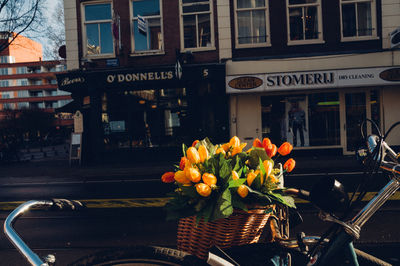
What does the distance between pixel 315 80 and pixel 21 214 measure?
12.4 m

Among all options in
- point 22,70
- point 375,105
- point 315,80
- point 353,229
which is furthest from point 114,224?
point 22,70

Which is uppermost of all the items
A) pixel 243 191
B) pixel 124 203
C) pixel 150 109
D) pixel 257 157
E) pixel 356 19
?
pixel 356 19

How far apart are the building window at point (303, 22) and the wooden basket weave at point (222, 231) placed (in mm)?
12668

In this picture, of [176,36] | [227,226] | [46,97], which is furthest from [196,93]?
[46,97]

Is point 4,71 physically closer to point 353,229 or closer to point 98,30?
point 98,30

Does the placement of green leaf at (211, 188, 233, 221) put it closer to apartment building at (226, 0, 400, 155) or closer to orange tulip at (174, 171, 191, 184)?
orange tulip at (174, 171, 191, 184)

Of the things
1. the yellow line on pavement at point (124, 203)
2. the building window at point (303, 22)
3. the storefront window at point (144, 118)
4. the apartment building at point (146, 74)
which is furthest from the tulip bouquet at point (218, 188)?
the building window at point (303, 22)

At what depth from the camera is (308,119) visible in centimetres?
1323

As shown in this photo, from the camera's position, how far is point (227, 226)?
4.93 feet

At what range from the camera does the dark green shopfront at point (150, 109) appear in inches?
520

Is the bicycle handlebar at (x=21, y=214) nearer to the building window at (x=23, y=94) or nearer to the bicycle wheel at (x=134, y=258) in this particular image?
the bicycle wheel at (x=134, y=258)

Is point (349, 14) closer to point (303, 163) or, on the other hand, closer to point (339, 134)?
point (339, 134)

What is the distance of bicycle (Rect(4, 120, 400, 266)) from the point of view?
123 cm

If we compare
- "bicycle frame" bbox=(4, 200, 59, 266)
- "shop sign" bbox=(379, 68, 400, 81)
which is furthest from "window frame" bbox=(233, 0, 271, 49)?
"bicycle frame" bbox=(4, 200, 59, 266)
